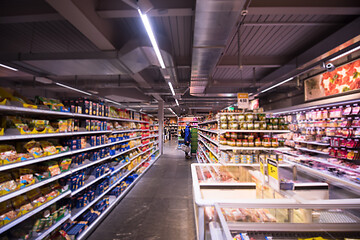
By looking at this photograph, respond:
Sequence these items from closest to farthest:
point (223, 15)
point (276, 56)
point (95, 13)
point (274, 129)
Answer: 1. point (223, 15)
2. point (95, 13)
3. point (274, 129)
4. point (276, 56)

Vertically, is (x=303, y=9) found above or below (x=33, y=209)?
above

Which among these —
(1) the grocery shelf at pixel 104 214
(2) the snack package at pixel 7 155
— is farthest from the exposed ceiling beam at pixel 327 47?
(1) the grocery shelf at pixel 104 214

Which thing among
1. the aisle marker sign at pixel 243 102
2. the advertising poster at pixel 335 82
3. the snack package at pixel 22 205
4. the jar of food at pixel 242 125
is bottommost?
the snack package at pixel 22 205

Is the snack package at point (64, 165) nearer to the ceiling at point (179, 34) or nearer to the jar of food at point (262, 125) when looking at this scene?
the ceiling at point (179, 34)

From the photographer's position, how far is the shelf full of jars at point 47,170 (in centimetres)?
178

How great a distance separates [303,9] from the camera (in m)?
2.48

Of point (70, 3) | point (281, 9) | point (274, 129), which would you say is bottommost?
point (274, 129)

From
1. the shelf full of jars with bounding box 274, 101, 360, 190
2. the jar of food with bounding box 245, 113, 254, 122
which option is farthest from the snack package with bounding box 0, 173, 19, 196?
the shelf full of jars with bounding box 274, 101, 360, 190

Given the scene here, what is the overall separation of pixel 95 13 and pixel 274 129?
14.3 feet

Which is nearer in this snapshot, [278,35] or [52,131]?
[52,131]

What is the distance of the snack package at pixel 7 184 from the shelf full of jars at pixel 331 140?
4668mm

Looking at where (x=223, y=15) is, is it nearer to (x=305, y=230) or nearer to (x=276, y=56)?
(x=305, y=230)

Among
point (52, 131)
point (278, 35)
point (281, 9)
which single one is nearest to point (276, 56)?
point (278, 35)

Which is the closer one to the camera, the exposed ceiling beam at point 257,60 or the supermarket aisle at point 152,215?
the supermarket aisle at point 152,215
